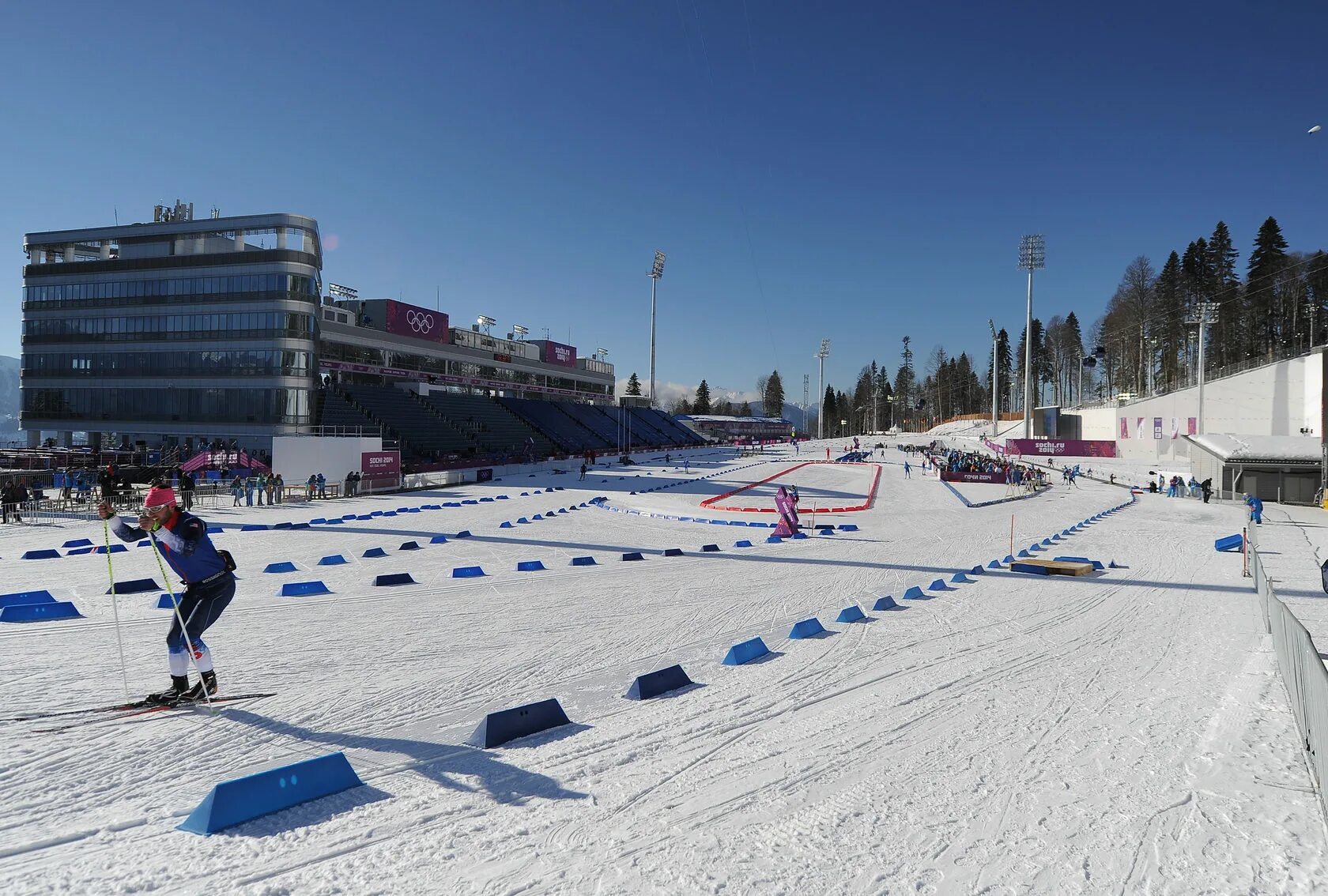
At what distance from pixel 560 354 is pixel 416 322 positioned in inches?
980

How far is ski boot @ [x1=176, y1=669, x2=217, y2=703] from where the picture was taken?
19.1ft

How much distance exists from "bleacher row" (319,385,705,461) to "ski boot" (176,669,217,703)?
31.3 meters

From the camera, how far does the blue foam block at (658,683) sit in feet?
21.4

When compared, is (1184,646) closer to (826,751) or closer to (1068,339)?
(826,751)

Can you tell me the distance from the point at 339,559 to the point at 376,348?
44.2m

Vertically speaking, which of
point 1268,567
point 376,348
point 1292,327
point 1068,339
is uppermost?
point 1068,339

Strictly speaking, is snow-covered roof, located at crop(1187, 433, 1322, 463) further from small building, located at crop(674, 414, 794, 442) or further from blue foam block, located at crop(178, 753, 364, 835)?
small building, located at crop(674, 414, 794, 442)

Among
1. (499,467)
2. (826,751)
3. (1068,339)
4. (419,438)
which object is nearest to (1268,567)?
(826,751)

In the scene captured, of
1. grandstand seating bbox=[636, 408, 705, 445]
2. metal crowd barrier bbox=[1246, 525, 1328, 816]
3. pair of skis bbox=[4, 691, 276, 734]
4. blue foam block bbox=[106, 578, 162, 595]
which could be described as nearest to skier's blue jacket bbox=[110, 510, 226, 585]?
pair of skis bbox=[4, 691, 276, 734]

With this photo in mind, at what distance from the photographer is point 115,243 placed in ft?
166

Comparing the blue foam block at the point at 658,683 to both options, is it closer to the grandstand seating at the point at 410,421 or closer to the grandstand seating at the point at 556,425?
the grandstand seating at the point at 410,421

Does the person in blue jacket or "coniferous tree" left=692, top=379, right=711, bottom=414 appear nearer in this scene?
the person in blue jacket

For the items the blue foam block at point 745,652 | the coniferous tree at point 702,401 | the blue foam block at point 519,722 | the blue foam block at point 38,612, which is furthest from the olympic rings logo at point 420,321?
the coniferous tree at point 702,401

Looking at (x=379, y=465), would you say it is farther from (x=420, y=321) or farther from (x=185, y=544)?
(x=420, y=321)
